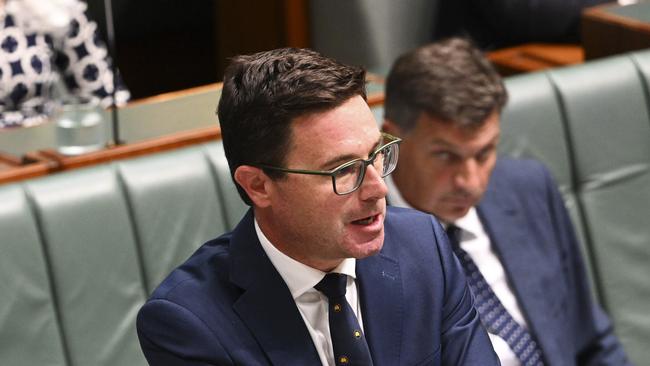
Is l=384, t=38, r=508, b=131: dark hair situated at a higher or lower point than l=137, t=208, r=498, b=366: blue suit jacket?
higher

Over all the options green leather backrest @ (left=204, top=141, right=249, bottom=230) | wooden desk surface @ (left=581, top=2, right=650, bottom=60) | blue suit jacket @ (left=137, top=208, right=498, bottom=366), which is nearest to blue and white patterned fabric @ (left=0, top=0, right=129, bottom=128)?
green leather backrest @ (left=204, top=141, right=249, bottom=230)

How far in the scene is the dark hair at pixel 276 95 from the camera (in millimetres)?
1195

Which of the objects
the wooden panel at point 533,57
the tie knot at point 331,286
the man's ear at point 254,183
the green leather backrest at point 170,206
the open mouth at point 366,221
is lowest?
the wooden panel at point 533,57

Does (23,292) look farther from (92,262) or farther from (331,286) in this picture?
(331,286)

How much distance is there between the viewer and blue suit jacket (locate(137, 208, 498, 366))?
1.27m

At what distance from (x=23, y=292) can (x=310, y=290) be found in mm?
563

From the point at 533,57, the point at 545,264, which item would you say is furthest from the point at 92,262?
the point at 533,57

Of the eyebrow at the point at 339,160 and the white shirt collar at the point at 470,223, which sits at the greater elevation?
the eyebrow at the point at 339,160

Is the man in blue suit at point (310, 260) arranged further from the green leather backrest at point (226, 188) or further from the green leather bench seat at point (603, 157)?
the green leather bench seat at point (603, 157)

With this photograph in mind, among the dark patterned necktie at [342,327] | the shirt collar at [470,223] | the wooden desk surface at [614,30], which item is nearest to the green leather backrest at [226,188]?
the shirt collar at [470,223]

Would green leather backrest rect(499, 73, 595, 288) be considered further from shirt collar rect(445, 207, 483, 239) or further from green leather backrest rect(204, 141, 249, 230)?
green leather backrest rect(204, 141, 249, 230)

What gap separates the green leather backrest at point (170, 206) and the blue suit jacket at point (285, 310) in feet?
1.42

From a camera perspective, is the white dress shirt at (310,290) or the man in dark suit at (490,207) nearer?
the white dress shirt at (310,290)

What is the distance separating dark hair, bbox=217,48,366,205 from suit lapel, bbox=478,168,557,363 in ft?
2.29
